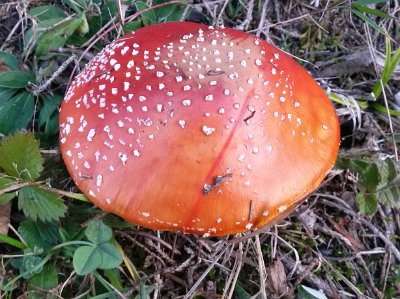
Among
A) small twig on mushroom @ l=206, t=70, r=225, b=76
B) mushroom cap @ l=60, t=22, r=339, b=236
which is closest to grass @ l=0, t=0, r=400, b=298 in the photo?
mushroom cap @ l=60, t=22, r=339, b=236

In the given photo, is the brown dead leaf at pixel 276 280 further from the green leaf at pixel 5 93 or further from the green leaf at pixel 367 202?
the green leaf at pixel 5 93

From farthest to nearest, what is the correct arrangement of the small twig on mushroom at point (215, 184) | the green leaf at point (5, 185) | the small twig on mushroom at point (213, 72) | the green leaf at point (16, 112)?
the green leaf at point (16, 112) → the green leaf at point (5, 185) → the small twig on mushroom at point (213, 72) → the small twig on mushroom at point (215, 184)

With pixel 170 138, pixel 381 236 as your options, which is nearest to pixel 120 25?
pixel 170 138

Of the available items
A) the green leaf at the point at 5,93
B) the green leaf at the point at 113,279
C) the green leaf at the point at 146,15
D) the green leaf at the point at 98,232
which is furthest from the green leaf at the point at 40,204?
the green leaf at the point at 146,15

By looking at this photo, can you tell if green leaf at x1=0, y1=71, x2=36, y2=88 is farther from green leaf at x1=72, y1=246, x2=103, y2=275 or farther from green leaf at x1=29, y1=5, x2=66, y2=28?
green leaf at x1=72, y1=246, x2=103, y2=275

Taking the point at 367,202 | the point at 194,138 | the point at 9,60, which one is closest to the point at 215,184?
the point at 194,138

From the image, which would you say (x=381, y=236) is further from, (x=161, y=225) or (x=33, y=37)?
(x=33, y=37)

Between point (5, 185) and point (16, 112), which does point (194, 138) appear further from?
point (16, 112)
